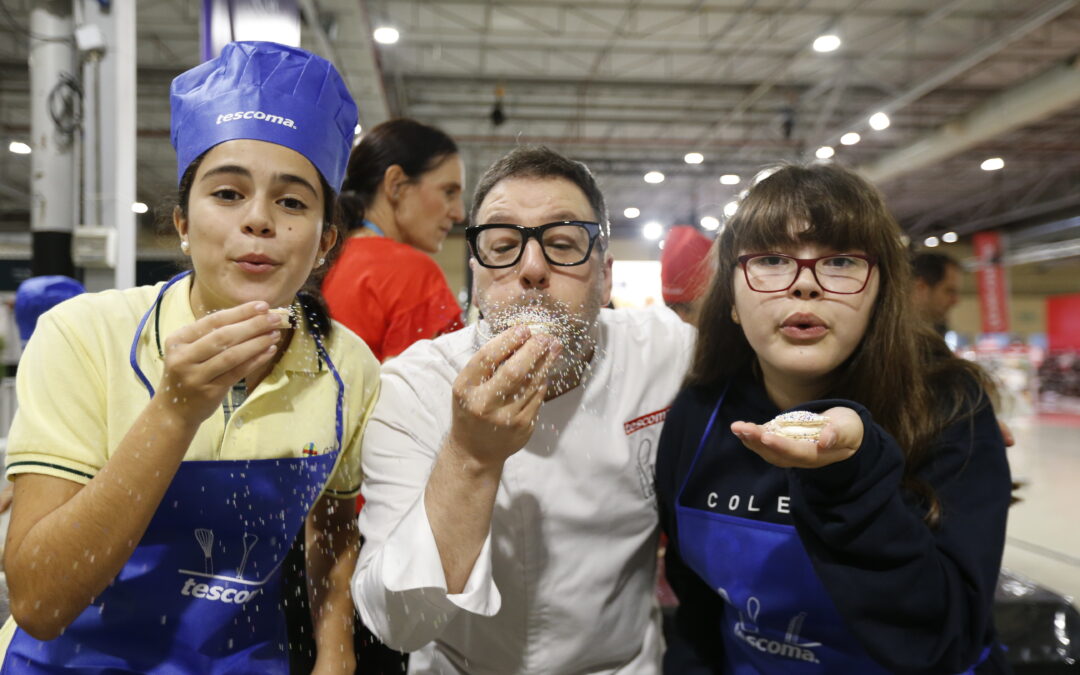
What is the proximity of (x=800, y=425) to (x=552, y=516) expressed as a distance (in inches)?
23.3

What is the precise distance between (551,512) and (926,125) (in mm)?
13540

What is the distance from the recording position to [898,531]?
3.24 feet

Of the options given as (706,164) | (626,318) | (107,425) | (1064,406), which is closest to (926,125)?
(706,164)

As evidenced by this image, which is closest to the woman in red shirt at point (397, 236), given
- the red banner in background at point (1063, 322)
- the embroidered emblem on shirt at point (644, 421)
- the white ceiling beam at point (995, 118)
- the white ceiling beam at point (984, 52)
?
the embroidered emblem on shirt at point (644, 421)

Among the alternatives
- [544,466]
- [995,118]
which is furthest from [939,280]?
[995,118]

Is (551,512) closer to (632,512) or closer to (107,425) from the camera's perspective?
(632,512)

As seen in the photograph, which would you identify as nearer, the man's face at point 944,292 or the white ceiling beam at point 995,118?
the man's face at point 944,292

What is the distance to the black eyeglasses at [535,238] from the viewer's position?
1.32 meters

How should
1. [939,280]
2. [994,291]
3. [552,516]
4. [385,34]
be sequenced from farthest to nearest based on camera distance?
[994,291] → [385,34] → [939,280] → [552,516]

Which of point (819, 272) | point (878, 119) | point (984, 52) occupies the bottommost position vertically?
point (819, 272)

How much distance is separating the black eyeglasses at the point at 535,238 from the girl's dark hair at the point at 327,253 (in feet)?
0.93

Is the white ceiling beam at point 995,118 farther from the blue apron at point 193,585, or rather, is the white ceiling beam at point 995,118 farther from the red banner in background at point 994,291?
the blue apron at point 193,585

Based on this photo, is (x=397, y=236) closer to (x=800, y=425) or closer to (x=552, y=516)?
(x=552, y=516)

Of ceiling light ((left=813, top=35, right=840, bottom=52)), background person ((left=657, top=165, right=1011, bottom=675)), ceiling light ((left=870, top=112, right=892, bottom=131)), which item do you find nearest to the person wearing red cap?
background person ((left=657, top=165, right=1011, bottom=675))
